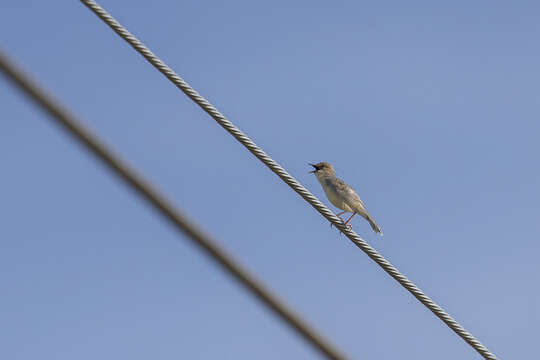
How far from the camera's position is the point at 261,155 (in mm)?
6711

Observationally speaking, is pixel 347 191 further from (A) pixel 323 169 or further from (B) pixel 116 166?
(B) pixel 116 166

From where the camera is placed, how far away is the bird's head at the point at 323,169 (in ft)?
53.5

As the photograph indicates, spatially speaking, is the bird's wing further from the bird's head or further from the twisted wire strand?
the twisted wire strand

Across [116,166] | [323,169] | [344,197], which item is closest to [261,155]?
[116,166]

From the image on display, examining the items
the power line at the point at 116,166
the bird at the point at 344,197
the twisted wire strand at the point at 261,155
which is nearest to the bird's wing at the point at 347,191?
the bird at the point at 344,197

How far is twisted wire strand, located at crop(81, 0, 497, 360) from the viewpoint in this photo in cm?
600

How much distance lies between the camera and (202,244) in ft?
7.50

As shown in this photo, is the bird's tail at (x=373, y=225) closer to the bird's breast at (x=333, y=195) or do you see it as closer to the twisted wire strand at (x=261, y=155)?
the bird's breast at (x=333, y=195)

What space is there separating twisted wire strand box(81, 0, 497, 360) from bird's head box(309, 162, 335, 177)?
8139 millimetres

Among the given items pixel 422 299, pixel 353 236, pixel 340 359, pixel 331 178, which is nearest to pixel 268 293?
pixel 340 359

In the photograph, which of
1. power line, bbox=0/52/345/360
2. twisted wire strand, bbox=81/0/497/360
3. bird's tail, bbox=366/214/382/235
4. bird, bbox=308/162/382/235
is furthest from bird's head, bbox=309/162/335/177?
power line, bbox=0/52/345/360

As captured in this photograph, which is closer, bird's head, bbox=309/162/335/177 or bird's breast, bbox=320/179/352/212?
bird's breast, bbox=320/179/352/212

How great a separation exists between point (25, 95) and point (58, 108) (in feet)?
0.31

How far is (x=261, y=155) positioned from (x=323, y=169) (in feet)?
32.9
